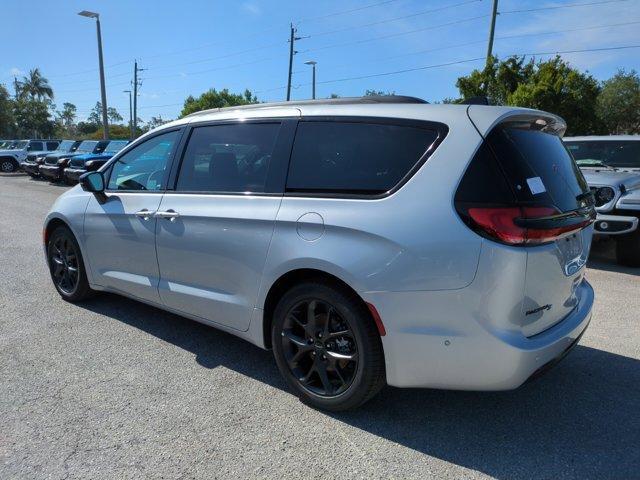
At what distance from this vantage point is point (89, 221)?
4.50m

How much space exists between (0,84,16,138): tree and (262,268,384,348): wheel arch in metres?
64.3

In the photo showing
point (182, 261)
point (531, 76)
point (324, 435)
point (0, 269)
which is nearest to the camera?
point (324, 435)

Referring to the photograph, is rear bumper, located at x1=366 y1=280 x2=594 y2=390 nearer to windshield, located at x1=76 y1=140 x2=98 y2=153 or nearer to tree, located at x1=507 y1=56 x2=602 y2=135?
tree, located at x1=507 y1=56 x2=602 y2=135

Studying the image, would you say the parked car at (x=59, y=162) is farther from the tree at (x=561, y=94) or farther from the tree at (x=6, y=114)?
the tree at (x=6, y=114)

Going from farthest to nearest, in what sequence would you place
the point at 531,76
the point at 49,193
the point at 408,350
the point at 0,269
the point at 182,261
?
the point at 531,76 < the point at 49,193 < the point at 0,269 < the point at 182,261 < the point at 408,350

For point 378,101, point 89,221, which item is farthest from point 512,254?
point 89,221

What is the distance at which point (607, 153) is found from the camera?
27.9ft

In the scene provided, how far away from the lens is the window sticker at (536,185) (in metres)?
2.53

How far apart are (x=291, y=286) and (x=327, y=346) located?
1.40 ft

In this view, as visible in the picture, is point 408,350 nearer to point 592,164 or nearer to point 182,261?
point 182,261

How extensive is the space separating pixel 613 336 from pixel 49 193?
1729cm

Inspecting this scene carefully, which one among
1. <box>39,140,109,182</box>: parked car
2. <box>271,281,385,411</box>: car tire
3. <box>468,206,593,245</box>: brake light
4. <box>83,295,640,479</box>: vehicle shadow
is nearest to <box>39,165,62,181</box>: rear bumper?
<box>39,140,109,182</box>: parked car

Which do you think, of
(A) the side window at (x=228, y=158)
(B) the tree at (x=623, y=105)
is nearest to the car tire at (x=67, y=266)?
(A) the side window at (x=228, y=158)

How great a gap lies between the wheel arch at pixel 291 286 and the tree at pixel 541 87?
2015 centimetres
